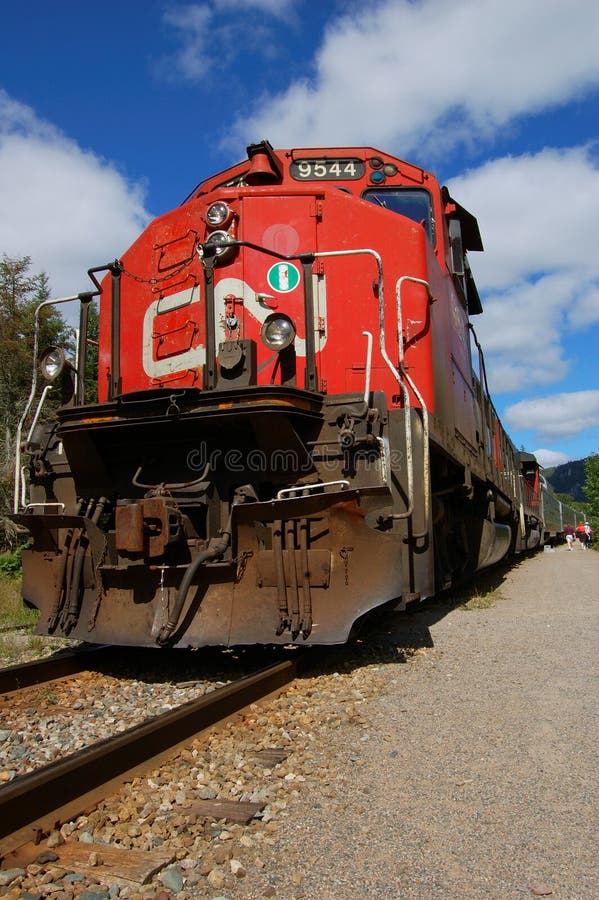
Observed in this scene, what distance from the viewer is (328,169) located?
20.6 feet

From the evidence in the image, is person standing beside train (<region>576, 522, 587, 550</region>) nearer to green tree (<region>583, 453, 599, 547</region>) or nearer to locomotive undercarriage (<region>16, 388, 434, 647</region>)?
green tree (<region>583, 453, 599, 547</region>)

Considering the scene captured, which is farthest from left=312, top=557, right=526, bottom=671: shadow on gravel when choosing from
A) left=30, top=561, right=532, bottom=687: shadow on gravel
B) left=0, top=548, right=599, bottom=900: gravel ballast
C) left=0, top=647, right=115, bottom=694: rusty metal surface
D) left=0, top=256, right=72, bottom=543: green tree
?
left=0, top=256, right=72, bottom=543: green tree

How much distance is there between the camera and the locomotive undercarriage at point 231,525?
4113 mm

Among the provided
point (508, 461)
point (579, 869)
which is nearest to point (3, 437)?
point (508, 461)

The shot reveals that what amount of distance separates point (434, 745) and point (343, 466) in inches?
70.9

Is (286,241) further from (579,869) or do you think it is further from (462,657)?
(579,869)

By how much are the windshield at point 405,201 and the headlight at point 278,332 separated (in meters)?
2.40

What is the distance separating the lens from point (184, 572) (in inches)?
173

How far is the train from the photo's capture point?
4188mm

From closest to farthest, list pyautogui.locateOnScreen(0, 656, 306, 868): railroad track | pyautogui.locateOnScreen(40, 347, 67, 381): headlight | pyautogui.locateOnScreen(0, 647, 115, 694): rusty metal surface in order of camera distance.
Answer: pyautogui.locateOnScreen(0, 656, 306, 868): railroad track < pyautogui.locateOnScreen(0, 647, 115, 694): rusty metal surface < pyautogui.locateOnScreen(40, 347, 67, 381): headlight

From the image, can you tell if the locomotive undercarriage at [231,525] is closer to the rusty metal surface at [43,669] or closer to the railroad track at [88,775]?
the rusty metal surface at [43,669]

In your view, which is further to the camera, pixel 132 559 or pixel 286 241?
pixel 286 241

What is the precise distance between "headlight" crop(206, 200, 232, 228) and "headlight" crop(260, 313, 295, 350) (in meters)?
1.25
